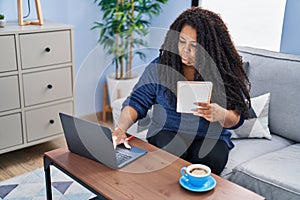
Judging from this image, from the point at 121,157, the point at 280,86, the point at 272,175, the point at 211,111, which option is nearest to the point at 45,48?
the point at 121,157

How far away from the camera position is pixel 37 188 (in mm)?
2029

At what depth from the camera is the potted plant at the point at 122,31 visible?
2705 millimetres

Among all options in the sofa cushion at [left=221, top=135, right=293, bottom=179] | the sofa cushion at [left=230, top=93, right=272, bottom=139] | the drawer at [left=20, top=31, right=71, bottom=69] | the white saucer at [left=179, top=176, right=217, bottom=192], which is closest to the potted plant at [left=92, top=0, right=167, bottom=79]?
the drawer at [left=20, top=31, right=71, bottom=69]

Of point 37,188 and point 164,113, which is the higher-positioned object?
point 164,113

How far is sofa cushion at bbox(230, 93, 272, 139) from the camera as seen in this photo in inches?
74.6

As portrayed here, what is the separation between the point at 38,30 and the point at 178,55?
3.23 feet

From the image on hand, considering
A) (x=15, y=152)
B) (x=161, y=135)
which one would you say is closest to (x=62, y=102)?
(x=15, y=152)

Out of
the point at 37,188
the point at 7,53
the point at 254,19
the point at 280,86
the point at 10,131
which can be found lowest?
the point at 37,188

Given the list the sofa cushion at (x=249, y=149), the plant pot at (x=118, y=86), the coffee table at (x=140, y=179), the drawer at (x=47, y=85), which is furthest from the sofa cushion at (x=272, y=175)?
the plant pot at (x=118, y=86)

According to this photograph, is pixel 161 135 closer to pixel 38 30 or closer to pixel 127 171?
pixel 127 171

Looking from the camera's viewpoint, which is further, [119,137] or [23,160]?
[23,160]

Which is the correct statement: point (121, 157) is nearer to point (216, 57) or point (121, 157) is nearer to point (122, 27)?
point (216, 57)

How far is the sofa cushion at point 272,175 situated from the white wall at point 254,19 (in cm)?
94

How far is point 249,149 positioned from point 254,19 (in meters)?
1.08
